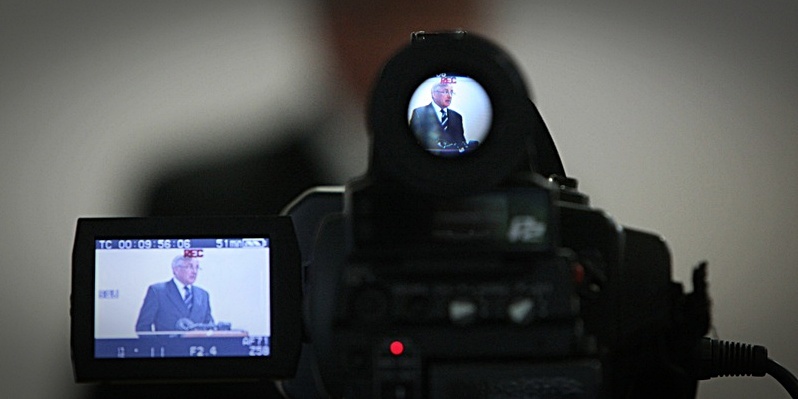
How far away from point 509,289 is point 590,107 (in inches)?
30.6

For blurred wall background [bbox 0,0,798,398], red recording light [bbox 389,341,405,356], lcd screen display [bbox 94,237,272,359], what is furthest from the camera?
blurred wall background [bbox 0,0,798,398]

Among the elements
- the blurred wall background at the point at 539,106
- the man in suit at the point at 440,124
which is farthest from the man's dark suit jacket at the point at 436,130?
the blurred wall background at the point at 539,106

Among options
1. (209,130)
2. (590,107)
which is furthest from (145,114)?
(590,107)

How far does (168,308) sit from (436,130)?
292 millimetres

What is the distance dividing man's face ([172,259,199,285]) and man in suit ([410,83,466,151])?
265 mm

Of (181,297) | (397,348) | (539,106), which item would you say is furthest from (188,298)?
(539,106)

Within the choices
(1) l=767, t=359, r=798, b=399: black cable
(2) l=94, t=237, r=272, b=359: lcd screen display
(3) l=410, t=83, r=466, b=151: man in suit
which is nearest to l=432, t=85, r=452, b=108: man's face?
(3) l=410, t=83, r=466, b=151: man in suit

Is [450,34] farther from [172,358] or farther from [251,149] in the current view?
[251,149]

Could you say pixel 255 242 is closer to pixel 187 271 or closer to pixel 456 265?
Result: pixel 187 271

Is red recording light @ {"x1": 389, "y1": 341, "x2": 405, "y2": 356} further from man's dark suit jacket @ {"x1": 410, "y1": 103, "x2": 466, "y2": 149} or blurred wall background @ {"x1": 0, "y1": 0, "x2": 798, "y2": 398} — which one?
blurred wall background @ {"x1": 0, "y1": 0, "x2": 798, "y2": 398}

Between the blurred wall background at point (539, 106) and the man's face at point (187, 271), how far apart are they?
530 mm

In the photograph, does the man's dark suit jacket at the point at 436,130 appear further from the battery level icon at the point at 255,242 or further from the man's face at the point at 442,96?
the battery level icon at the point at 255,242

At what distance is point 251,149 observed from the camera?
4.64 ft

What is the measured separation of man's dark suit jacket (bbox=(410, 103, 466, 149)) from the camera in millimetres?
702
